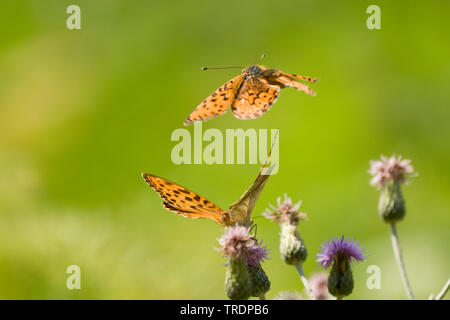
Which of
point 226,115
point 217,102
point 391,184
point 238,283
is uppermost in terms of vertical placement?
point 226,115

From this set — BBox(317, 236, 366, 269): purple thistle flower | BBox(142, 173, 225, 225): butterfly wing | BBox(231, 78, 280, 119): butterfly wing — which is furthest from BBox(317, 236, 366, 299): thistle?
BBox(231, 78, 280, 119): butterfly wing

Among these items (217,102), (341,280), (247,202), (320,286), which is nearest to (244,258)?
(247,202)

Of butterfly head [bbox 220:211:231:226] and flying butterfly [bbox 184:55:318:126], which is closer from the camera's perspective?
butterfly head [bbox 220:211:231:226]

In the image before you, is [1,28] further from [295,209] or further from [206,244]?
[295,209]

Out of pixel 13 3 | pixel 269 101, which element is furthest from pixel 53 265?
pixel 13 3

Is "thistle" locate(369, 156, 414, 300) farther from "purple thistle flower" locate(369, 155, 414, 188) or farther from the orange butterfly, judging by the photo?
the orange butterfly

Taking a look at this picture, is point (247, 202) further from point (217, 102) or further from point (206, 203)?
point (217, 102)
